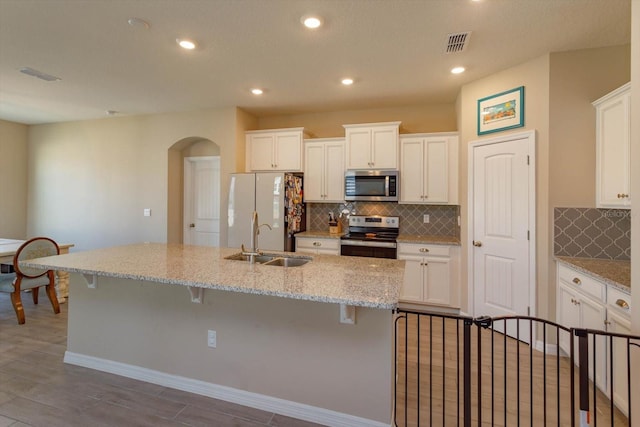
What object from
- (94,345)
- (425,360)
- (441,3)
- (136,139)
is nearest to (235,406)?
(94,345)

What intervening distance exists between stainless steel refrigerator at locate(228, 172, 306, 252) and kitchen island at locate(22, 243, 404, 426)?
1.56 meters

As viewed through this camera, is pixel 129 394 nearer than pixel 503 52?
Yes

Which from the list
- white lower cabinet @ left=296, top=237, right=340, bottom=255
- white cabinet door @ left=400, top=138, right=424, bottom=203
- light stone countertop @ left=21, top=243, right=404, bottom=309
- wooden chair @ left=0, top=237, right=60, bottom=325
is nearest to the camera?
light stone countertop @ left=21, top=243, right=404, bottom=309

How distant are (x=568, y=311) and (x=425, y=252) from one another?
60.0 inches

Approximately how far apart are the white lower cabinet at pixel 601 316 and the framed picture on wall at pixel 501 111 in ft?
4.76

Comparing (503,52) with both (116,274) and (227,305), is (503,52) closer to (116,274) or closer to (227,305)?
(227,305)

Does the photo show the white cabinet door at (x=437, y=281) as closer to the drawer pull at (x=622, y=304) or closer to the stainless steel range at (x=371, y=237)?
the stainless steel range at (x=371, y=237)

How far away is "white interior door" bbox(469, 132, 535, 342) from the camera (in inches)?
118

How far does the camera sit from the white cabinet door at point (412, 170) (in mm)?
4094

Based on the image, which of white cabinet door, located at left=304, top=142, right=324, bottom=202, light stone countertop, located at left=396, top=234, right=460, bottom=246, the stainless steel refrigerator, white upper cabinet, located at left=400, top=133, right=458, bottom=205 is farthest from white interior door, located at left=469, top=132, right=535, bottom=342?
the stainless steel refrigerator

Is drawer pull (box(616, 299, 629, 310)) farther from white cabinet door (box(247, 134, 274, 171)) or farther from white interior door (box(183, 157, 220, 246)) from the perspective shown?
white interior door (box(183, 157, 220, 246))

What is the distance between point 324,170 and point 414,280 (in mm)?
1932

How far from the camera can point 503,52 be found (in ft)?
9.36

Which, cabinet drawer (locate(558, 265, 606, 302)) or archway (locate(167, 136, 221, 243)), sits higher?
archway (locate(167, 136, 221, 243))
